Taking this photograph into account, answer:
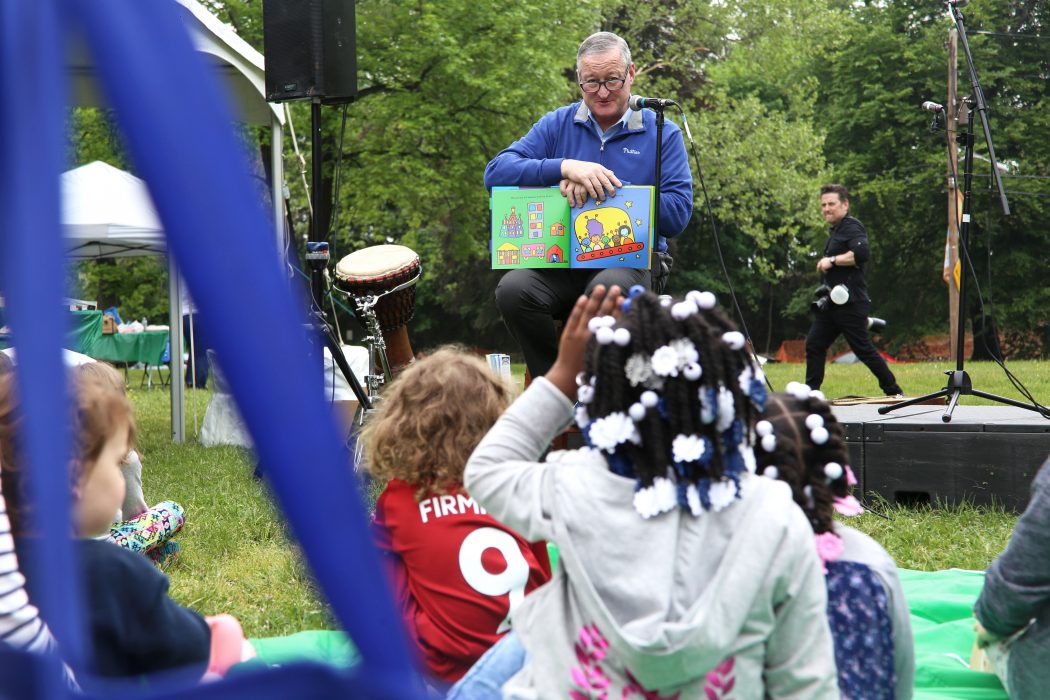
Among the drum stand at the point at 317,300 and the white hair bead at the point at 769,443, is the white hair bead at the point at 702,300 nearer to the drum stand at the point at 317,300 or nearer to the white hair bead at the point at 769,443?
the white hair bead at the point at 769,443

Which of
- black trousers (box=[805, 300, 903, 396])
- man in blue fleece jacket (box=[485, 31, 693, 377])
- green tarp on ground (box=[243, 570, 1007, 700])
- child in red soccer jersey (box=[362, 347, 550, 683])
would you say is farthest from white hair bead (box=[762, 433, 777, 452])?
black trousers (box=[805, 300, 903, 396])

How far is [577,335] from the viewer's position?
168 cm

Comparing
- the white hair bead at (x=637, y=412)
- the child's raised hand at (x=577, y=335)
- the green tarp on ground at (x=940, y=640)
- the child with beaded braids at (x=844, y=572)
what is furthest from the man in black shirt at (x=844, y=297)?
the white hair bead at (x=637, y=412)

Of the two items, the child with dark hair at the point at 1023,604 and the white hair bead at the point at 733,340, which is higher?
the white hair bead at the point at 733,340

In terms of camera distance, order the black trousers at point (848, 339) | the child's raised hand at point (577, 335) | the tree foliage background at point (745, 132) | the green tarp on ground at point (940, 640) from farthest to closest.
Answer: the tree foliage background at point (745, 132), the black trousers at point (848, 339), the green tarp on ground at point (940, 640), the child's raised hand at point (577, 335)

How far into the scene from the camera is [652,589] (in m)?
1.46

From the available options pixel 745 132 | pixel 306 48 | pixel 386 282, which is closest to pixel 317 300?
pixel 386 282

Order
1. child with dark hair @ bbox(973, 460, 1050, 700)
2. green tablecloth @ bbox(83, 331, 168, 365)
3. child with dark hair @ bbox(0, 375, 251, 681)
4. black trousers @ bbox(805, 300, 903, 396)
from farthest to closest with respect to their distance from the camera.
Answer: green tablecloth @ bbox(83, 331, 168, 365), black trousers @ bbox(805, 300, 903, 396), child with dark hair @ bbox(973, 460, 1050, 700), child with dark hair @ bbox(0, 375, 251, 681)

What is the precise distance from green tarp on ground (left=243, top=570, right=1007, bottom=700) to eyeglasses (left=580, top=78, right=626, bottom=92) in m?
2.29

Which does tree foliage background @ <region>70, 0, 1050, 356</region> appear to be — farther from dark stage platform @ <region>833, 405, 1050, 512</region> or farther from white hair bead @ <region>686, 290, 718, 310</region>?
white hair bead @ <region>686, 290, 718, 310</region>

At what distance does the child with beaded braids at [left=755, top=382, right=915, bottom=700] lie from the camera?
1.76m

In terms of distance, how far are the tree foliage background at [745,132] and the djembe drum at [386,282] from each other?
11.8 metres

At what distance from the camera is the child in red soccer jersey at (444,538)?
231 cm

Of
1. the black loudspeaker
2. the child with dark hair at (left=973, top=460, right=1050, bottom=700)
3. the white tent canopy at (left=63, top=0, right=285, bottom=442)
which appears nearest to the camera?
the child with dark hair at (left=973, top=460, right=1050, bottom=700)
